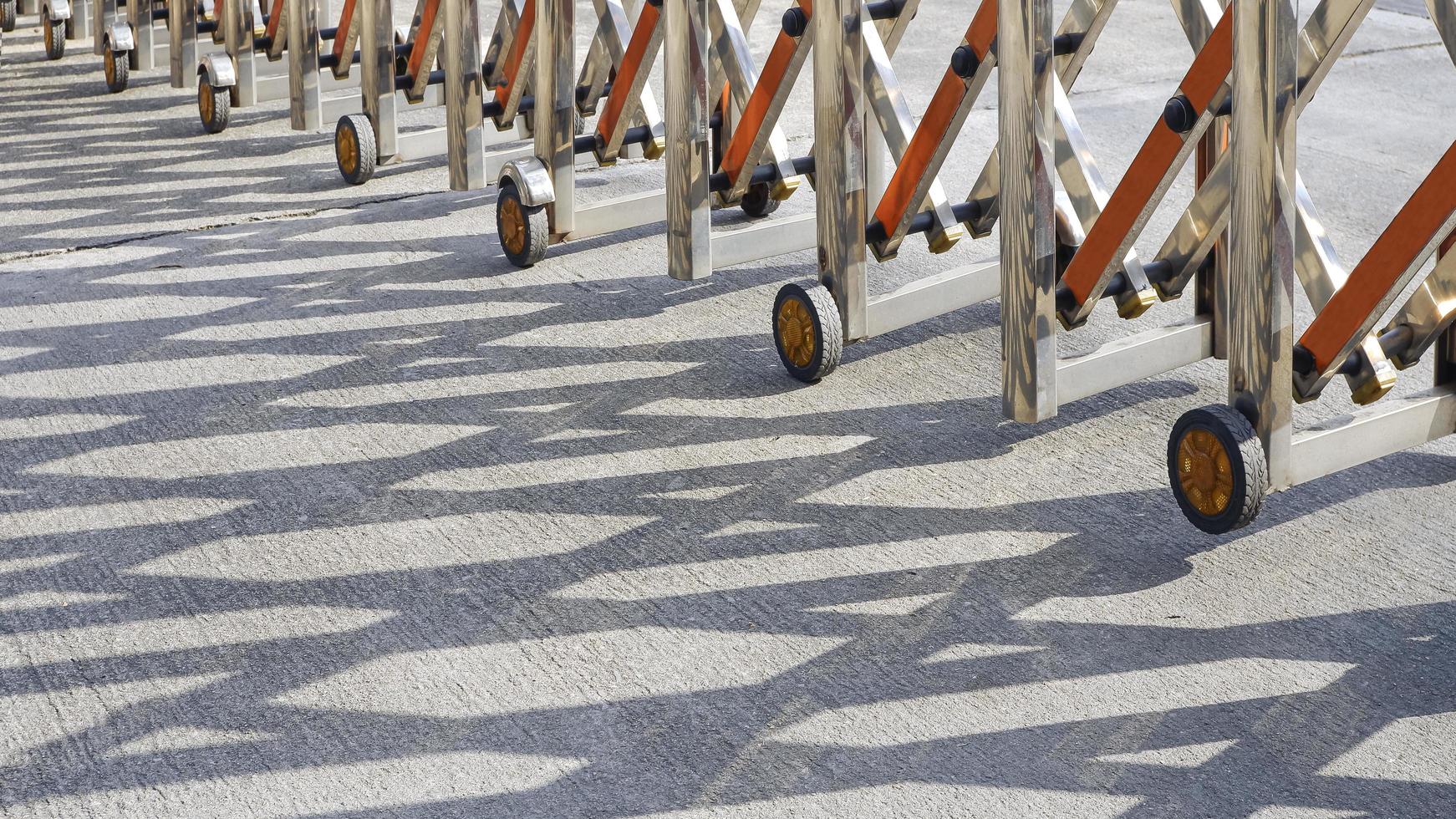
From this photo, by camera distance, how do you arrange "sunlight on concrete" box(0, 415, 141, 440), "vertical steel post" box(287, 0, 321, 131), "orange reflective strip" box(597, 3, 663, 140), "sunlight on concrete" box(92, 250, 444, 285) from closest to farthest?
"sunlight on concrete" box(0, 415, 141, 440), "orange reflective strip" box(597, 3, 663, 140), "sunlight on concrete" box(92, 250, 444, 285), "vertical steel post" box(287, 0, 321, 131)

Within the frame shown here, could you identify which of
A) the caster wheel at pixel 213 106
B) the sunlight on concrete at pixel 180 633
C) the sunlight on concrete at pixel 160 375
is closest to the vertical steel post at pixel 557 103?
the sunlight on concrete at pixel 160 375

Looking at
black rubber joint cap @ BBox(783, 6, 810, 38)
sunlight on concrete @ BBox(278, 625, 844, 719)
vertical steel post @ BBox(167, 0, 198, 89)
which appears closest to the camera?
sunlight on concrete @ BBox(278, 625, 844, 719)

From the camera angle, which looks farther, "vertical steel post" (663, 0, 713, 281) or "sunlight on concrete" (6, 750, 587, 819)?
"vertical steel post" (663, 0, 713, 281)

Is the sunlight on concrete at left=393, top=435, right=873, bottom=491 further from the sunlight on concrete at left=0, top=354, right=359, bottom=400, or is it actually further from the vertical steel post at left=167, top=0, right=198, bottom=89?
the vertical steel post at left=167, top=0, right=198, bottom=89

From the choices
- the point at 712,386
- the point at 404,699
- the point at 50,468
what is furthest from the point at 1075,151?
the point at 50,468

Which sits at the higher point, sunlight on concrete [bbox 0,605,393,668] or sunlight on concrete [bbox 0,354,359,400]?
sunlight on concrete [bbox 0,354,359,400]

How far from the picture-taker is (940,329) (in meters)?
4.44

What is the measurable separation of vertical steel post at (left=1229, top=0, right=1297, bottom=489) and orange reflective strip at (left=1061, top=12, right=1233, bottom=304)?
0.19m

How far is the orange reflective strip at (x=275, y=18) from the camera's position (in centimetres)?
626

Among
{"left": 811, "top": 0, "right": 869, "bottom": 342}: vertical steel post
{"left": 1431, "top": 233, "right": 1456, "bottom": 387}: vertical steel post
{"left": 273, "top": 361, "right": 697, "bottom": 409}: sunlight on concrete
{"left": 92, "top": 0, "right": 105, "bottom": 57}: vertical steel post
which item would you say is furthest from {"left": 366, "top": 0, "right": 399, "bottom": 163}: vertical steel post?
{"left": 1431, "top": 233, "right": 1456, "bottom": 387}: vertical steel post

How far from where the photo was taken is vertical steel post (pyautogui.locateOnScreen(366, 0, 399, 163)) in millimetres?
5406

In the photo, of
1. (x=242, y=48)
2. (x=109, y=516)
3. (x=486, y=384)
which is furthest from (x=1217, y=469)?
(x=242, y=48)

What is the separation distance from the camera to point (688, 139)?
4.26 meters

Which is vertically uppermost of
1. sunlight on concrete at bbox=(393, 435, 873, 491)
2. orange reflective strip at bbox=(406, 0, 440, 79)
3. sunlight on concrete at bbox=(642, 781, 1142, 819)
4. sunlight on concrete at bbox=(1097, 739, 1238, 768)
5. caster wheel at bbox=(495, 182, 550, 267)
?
orange reflective strip at bbox=(406, 0, 440, 79)
